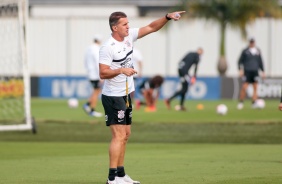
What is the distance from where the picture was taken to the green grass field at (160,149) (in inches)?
558

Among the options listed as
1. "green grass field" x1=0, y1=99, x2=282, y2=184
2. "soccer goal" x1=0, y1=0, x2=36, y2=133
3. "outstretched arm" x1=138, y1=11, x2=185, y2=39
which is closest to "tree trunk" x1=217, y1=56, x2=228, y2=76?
"soccer goal" x1=0, y1=0, x2=36, y2=133

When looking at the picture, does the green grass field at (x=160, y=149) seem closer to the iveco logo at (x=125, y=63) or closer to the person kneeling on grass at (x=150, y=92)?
the person kneeling on grass at (x=150, y=92)

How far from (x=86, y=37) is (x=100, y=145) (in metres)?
32.2

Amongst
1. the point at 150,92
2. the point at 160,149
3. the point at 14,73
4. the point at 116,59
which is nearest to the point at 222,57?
the point at 14,73

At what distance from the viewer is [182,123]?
25.6 m

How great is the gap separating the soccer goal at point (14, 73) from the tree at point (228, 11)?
12223 millimetres

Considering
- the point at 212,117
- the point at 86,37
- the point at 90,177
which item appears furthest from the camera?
the point at 86,37

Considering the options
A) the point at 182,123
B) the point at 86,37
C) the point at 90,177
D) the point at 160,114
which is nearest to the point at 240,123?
the point at 182,123

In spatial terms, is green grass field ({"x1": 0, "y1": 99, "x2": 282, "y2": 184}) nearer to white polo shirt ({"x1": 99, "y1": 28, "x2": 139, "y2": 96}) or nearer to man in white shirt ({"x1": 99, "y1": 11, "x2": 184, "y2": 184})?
man in white shirt ({"x1": 99, "y1": 11, "x2": 184, "y2": 184})

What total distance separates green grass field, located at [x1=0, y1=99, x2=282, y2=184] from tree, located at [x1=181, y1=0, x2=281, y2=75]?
17786mm

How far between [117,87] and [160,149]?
20.7ft

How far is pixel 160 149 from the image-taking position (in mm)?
19312

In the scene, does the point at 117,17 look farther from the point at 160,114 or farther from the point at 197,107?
the point at 197,107

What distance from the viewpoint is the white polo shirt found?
12945mm
